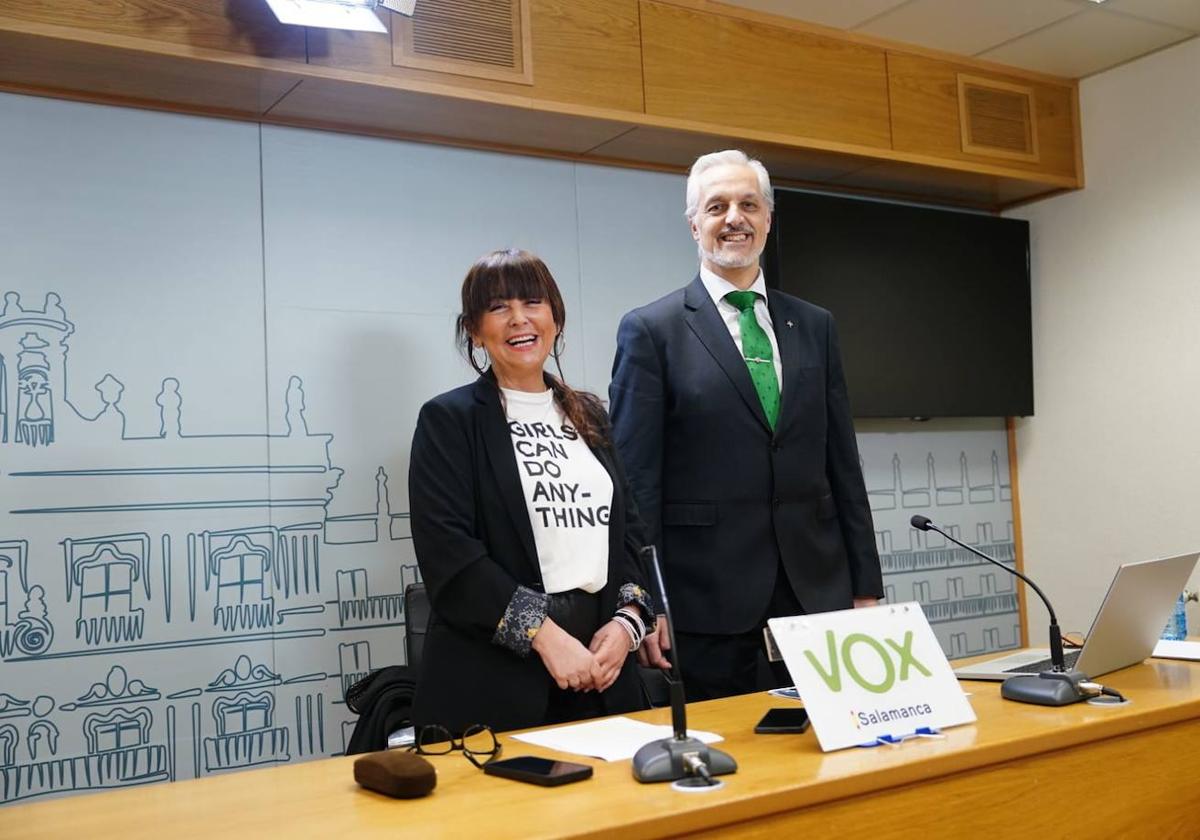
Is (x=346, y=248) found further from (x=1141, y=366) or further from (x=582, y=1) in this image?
(x=1141, y=366)

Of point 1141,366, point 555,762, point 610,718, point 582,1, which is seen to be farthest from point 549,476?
point 1141,366

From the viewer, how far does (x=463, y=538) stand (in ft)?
6.53

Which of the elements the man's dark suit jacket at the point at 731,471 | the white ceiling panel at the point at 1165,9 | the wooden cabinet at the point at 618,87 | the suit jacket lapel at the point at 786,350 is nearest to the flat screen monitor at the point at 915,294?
the wooden cabinet at the point at 618,87

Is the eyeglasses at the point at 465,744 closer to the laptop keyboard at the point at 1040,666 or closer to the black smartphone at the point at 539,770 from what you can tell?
the black smartphone at the point at 539,770

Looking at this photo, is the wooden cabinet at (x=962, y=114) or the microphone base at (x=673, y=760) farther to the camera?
the wooden cabinet at (x=962, y=114)

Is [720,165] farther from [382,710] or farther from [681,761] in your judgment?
[681,761]

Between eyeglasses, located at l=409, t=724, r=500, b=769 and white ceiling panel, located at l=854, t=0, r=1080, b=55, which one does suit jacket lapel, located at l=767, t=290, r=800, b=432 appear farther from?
white ceiling panel, located at l=854, t=0, r=1080, b=55

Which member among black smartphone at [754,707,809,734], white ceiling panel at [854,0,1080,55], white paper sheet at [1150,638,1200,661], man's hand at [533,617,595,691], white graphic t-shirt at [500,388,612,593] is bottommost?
white paper sheet at [1150,638,1200,661]

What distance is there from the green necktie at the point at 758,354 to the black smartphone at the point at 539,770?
124cm

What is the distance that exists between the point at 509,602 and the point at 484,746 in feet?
1.03

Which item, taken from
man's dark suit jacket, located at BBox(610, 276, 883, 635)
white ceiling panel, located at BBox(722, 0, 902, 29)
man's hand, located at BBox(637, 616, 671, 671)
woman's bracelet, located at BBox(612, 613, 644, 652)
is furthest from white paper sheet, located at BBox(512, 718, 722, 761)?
white ceiling panel, located at BBox(722, 0, 902, 29)

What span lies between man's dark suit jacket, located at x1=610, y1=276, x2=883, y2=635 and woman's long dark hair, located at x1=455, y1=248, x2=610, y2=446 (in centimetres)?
31

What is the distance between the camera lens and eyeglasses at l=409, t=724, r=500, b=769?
1.56m

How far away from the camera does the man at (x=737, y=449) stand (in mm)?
2461
